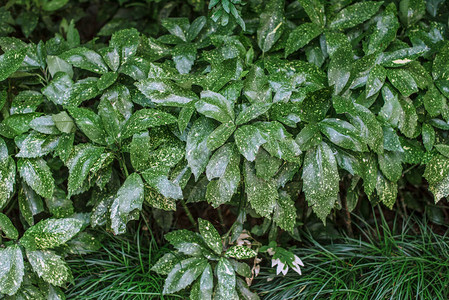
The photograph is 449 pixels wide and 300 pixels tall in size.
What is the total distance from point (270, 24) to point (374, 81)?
58 cm

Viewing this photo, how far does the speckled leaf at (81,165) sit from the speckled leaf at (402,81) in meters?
1.26

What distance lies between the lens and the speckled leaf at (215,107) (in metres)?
1.67

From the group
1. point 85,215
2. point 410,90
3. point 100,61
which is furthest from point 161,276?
point 410,90

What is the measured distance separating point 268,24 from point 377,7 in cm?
51

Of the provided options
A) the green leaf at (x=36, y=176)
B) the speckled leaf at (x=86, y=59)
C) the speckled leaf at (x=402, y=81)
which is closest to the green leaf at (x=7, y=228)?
the green leaf at (x=36, y=176)

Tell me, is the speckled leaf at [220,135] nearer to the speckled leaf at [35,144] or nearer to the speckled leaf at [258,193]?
the speckled leaf at [258,193]

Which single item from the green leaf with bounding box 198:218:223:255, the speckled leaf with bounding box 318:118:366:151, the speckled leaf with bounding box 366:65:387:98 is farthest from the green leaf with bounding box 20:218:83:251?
the speckled leaf with bounding box 366:65:387:98

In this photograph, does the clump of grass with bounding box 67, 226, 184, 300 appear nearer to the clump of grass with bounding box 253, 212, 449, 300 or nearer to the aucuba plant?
the aucuba plant

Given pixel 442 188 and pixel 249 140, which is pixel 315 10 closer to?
pixel 249 140

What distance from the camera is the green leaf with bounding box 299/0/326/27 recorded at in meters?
2.06

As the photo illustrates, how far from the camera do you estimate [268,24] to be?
212 centimetres

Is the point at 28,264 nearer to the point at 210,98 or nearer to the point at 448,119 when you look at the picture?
the point at 210,98

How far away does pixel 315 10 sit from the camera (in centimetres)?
208

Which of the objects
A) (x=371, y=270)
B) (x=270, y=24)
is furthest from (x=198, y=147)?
(x=371, y=270)
